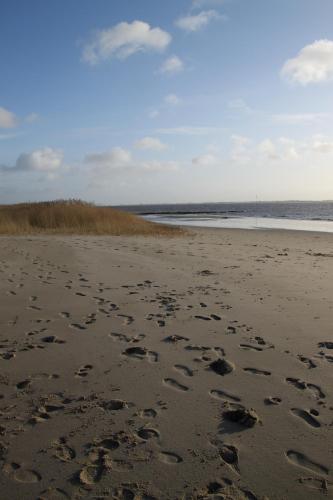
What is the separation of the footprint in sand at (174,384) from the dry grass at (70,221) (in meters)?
18.6

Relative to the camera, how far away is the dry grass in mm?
23156

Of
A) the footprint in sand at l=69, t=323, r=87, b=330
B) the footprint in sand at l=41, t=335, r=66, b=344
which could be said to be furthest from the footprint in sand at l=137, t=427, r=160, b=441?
the footprint in sand at l=69, t=323, r=87, b=330

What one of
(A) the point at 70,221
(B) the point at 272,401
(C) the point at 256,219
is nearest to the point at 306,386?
(B) the point at 272,401

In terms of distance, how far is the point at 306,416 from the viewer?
349 cm

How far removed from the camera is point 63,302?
7.10 metres

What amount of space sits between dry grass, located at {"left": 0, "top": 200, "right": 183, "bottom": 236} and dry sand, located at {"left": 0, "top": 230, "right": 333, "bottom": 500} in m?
15.3

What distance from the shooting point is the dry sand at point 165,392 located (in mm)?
2770

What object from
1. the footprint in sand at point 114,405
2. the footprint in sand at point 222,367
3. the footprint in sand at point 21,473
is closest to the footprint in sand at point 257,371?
the footprint in sand at point 222,367

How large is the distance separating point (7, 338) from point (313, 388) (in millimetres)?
3876

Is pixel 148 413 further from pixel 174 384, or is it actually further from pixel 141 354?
pixel 141 354

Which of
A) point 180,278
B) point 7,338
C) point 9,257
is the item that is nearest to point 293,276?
point 180,278

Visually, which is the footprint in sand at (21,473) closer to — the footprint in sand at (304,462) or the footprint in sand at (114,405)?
the footprint in sand at (114,405)

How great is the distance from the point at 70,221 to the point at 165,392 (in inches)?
893

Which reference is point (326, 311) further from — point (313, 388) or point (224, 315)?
point (313, 388)
